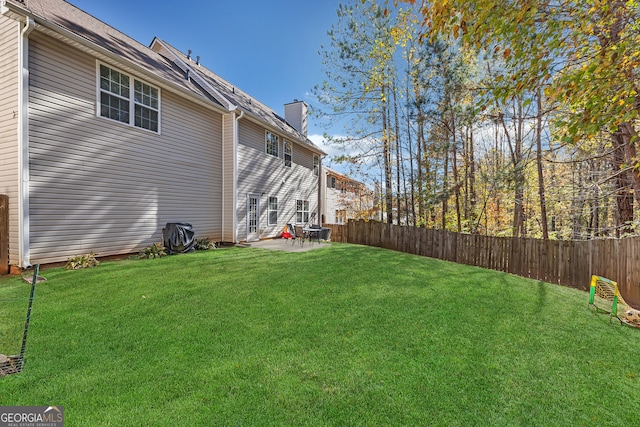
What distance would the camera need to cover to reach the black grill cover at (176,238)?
7.80 meters

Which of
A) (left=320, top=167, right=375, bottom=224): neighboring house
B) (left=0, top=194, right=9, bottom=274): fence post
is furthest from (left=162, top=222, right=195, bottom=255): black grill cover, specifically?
(left=320, top=167, right=375, bottom=224): neighboring house

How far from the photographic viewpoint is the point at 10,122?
549 centimetres

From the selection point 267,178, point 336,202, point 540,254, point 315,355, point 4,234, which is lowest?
point 315,355

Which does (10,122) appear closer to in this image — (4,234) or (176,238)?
(4,234)

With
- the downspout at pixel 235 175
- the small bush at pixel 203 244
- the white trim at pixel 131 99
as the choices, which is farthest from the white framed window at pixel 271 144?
the small bush at pixel 203 244

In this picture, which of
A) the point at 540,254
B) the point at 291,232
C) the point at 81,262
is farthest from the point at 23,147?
the point at 540,254

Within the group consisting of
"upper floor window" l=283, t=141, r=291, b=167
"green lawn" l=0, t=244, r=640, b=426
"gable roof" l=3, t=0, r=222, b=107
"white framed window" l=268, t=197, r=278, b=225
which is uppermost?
"gable roof" l=3, t=0, r=222, b=107

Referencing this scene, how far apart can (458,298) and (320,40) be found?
11.7 m

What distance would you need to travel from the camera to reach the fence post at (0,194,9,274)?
5.32 m

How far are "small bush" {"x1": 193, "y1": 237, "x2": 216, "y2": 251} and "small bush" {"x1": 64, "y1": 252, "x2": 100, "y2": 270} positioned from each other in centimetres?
267

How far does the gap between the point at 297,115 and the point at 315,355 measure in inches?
647

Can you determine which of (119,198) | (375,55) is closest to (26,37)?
(119,198)

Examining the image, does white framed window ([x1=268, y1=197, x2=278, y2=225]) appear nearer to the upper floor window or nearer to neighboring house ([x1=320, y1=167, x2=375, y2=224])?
the upper floor window

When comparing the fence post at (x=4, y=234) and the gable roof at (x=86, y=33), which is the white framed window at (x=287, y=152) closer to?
the gable roof at (x=86, y=33)
